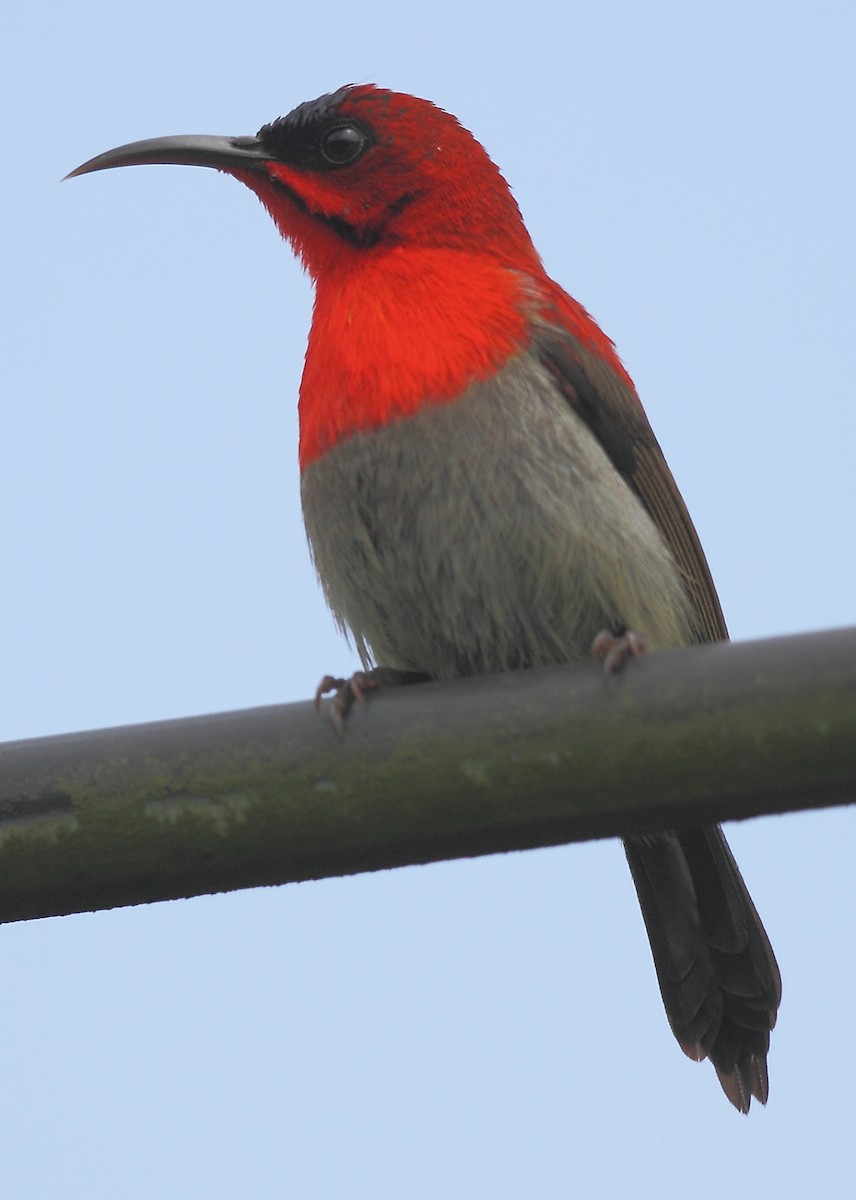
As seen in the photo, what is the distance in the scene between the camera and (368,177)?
13.5 ft

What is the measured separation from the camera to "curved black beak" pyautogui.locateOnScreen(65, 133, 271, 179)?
4285 millimetres

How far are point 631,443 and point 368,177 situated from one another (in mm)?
1004

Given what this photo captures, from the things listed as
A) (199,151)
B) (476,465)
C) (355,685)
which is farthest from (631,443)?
(199,151)

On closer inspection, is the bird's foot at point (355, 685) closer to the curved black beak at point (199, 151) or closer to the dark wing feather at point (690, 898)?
the dark wing feather at point (690, 898)

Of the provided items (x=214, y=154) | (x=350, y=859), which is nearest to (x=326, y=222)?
(x=214, y=154)

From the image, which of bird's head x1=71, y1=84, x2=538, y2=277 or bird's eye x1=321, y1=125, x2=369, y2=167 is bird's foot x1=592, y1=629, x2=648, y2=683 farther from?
bird's eye x1=321, y1=125, x2=369, y2=167

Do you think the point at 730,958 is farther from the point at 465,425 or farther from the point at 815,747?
the point at 815,747

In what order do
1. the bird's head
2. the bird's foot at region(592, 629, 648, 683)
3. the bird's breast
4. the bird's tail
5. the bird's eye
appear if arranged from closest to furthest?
the bird's foot at region(592, 629, 648, 683)
the bird's breast
the bird's tail
the bird's head
the bird's eye

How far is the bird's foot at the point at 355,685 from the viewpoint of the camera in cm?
211

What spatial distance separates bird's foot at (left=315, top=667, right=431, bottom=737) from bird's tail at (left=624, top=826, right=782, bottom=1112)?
29.5 inches

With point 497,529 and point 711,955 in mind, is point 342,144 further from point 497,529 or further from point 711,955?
point 711,955

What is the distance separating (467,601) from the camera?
3.58 metres

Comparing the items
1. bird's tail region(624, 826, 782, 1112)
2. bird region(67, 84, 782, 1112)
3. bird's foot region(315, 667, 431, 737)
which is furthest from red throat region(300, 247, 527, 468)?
bird's tail region(624, 826, 782, 1112)

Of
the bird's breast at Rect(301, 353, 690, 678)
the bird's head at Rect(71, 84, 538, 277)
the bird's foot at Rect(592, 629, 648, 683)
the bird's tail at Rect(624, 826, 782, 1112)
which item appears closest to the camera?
the bird's foot at Rect(592, 629, 648, 683)
